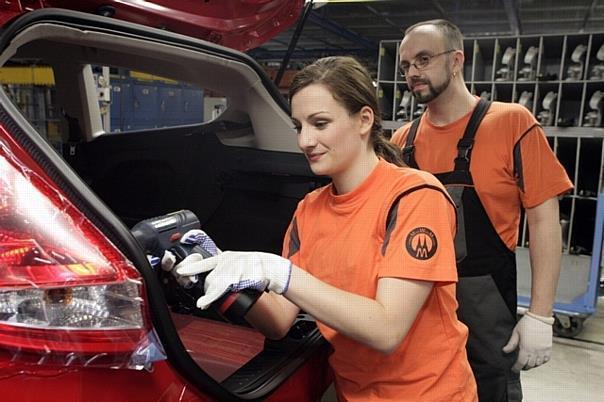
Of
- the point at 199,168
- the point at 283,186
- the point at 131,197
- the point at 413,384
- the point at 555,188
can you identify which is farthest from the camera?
the point at 131,197

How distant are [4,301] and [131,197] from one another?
73.1 inches

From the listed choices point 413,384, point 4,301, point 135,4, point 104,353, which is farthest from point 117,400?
point 135,4

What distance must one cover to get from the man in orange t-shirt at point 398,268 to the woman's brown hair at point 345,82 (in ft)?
0.53

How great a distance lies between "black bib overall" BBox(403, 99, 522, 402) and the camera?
6.48 ft

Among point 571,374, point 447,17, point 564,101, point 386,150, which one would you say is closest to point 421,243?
point 386,150

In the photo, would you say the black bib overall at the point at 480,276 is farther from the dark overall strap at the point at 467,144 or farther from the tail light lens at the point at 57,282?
the tail light lens at the point at 57,282

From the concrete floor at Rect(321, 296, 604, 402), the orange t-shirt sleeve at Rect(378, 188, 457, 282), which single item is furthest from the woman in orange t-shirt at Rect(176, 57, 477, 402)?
the concrete floor at Rect(321, 296, 604, 402)

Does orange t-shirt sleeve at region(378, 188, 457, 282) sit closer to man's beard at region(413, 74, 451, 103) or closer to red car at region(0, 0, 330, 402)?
red car at region(0, 0, 330, 402)

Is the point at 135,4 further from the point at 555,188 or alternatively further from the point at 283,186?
the point at 555,188

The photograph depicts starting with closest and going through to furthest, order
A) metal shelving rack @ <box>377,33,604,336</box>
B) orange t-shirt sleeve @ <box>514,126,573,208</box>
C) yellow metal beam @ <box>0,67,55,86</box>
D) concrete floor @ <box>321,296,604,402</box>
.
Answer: orange t-shirt sleeve @ <box>514,126,573,208</box>
concrete floor @ <box>321,296,604,402</box>
metal shelving rack @ <box>377,33,604,336</box>
yellow metal beam @ <box>0,67,55,86</box>

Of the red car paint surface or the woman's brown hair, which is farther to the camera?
the red car paint surface

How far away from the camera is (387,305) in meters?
1.16

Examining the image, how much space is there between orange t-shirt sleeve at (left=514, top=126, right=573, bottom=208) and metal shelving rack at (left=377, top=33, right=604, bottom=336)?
9.08 feet

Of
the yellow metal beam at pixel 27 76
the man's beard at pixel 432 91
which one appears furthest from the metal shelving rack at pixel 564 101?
the yellow metal beam at pixel 27 76
